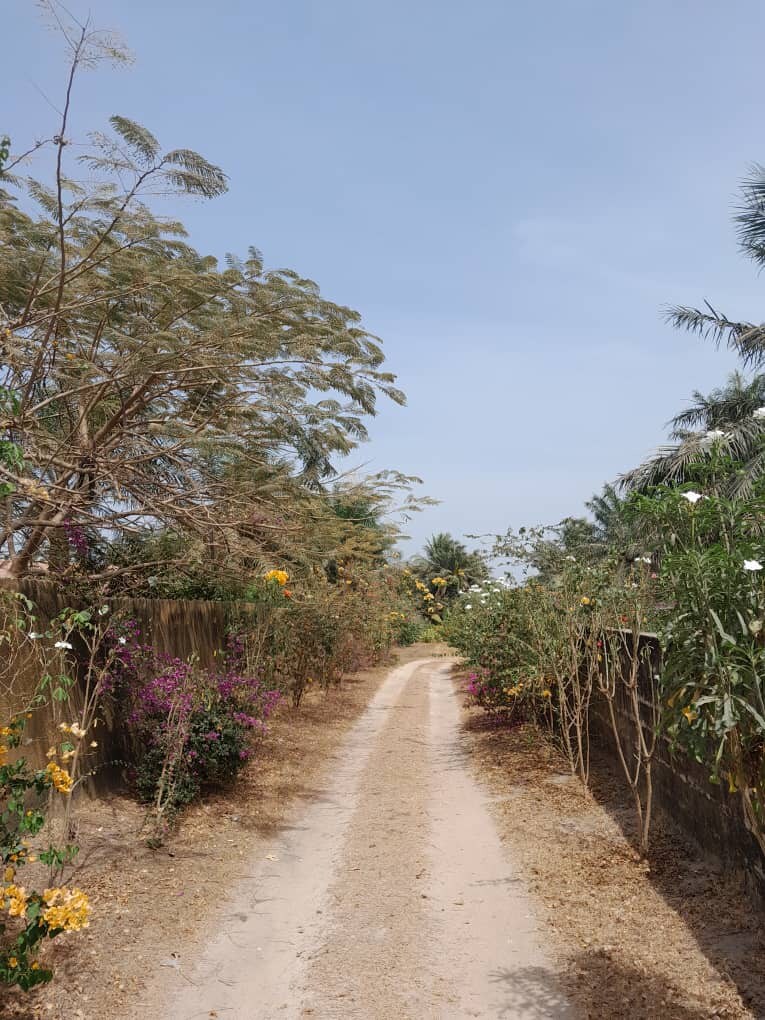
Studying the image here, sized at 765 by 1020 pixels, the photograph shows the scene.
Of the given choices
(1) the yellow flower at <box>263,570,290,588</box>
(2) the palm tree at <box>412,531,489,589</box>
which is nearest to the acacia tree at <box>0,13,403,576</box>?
(1) the yellow flower at <box>263,570,290,588</box>

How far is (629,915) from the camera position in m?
4.77

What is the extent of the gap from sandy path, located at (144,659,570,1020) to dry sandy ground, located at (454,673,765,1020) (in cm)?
20

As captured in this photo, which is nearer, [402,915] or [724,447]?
[402,915]

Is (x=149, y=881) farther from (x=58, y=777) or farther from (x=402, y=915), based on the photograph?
(x=58, y=777)

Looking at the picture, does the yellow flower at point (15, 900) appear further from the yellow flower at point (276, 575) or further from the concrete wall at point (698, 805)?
the yellow flower at point (276, 575)

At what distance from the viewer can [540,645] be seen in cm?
877

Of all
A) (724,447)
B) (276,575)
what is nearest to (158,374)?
(276,575)

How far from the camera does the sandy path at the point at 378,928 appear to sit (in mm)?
3848

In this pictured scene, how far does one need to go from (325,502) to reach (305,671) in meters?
4.68

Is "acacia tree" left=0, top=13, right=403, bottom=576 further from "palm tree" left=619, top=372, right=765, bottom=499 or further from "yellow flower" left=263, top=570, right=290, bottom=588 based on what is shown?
"palm tree" left=619, top=372, right=765, bottom=499

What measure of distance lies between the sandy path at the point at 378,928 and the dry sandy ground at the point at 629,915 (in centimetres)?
20

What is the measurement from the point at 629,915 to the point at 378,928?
156 centimetres

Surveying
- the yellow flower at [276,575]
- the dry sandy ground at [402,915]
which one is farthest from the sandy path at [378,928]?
the yellow flower at [276,575]

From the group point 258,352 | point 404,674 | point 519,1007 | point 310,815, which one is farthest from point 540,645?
point 404,674
